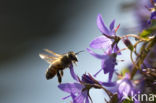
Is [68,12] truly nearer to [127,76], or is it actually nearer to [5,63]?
[5,63]

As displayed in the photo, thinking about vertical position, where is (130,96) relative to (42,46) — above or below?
below

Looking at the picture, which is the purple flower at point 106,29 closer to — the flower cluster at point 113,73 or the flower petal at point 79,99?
the flower cluster at point 113,73

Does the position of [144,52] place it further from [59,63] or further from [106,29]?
[59,63]

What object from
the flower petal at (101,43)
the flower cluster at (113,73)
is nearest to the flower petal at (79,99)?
the flower cluster at (113,73)

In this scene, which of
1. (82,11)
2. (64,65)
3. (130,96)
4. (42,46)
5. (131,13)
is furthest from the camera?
(82,11)

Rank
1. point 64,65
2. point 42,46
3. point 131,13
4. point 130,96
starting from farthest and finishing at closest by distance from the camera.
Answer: point 42,46
point 131,13
point 64,65
point 130,96

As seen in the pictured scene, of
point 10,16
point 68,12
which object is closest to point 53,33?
point 68,12

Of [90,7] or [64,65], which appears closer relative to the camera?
[64,65]

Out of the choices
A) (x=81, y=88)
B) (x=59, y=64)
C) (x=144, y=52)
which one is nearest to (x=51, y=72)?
(x=59, y=64)
